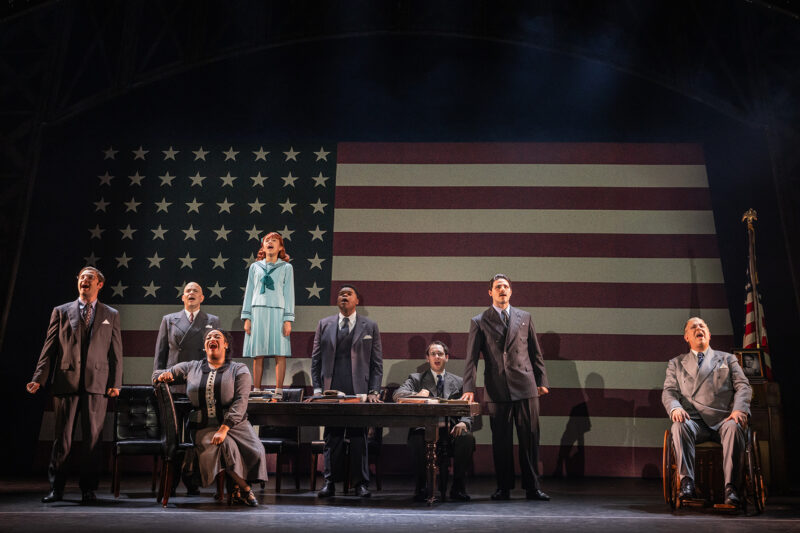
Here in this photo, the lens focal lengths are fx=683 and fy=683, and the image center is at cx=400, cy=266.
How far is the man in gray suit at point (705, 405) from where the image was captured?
13.5 ft

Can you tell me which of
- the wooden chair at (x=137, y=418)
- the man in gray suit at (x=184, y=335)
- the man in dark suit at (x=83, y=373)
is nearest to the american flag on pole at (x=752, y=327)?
the man in gray suit at (x=184, y=335)

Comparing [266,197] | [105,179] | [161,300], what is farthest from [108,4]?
[161,300]

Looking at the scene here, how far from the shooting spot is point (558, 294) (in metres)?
6.33

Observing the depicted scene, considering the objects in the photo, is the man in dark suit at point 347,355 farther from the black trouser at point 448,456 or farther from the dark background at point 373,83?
the dark background at point 373,83

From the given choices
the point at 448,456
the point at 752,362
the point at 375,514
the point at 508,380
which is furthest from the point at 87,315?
the point at 752,362

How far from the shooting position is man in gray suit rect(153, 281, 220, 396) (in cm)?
540

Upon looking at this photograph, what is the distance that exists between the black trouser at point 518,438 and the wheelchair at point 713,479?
886mm

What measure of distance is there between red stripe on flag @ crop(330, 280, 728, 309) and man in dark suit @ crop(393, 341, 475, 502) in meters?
1.18

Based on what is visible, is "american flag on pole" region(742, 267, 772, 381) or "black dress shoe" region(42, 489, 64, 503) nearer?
"black dress shoe" region(42, 489, 64, 503)

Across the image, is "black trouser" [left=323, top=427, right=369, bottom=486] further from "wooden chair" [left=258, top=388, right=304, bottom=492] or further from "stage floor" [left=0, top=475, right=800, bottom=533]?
"wooden chair" [left=258, top=388, right=304, bottom=492]

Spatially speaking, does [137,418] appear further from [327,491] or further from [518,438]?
[518,438]

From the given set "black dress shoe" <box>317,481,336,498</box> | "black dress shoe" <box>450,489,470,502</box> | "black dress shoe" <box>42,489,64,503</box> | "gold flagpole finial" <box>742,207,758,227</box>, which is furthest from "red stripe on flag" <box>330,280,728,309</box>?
"black dress shoe" <box>42,489,64,503</box>

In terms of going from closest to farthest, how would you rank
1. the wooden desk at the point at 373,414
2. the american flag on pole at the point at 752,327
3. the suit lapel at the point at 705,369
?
1. the wooden desk at the point at 373,414
2. the suit lapel at the point at 705,369
3. the american flag on pole at the point at 752,327

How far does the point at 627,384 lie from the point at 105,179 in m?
5.34
